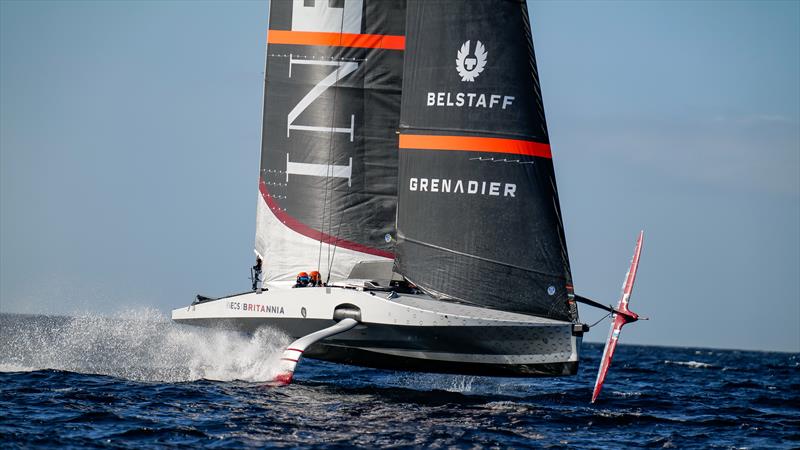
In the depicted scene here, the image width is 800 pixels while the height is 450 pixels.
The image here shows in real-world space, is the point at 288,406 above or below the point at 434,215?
below

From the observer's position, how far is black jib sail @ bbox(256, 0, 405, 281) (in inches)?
837

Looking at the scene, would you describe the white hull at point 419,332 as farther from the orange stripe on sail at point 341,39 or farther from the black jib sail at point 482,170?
the orange stripe on sail at point 341,39

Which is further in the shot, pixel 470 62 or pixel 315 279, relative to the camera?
pixel 315 279

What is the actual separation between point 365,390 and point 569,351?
432 cm

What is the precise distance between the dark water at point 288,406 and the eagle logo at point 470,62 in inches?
223

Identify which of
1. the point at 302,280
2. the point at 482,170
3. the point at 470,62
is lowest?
the point at 302,280

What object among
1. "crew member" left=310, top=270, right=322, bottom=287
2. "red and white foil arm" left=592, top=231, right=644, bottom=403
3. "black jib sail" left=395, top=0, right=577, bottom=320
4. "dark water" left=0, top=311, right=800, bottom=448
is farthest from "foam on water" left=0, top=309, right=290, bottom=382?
"red and white foil arm" left=592, top=231, right=644, bottom=403

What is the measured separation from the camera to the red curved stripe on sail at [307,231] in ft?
69.6

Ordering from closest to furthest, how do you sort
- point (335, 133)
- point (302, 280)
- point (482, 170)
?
point (482, 170) < point (302, 280) < point (335, 133)

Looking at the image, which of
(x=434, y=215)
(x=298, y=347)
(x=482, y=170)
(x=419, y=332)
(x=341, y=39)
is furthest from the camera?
(x=341, y=39)

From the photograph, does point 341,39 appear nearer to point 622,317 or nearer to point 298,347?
point 298,347

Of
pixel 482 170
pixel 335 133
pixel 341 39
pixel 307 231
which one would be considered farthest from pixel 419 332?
pixel 341 39

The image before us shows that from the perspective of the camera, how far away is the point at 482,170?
18.2 meters

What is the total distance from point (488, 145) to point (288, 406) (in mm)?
5573
